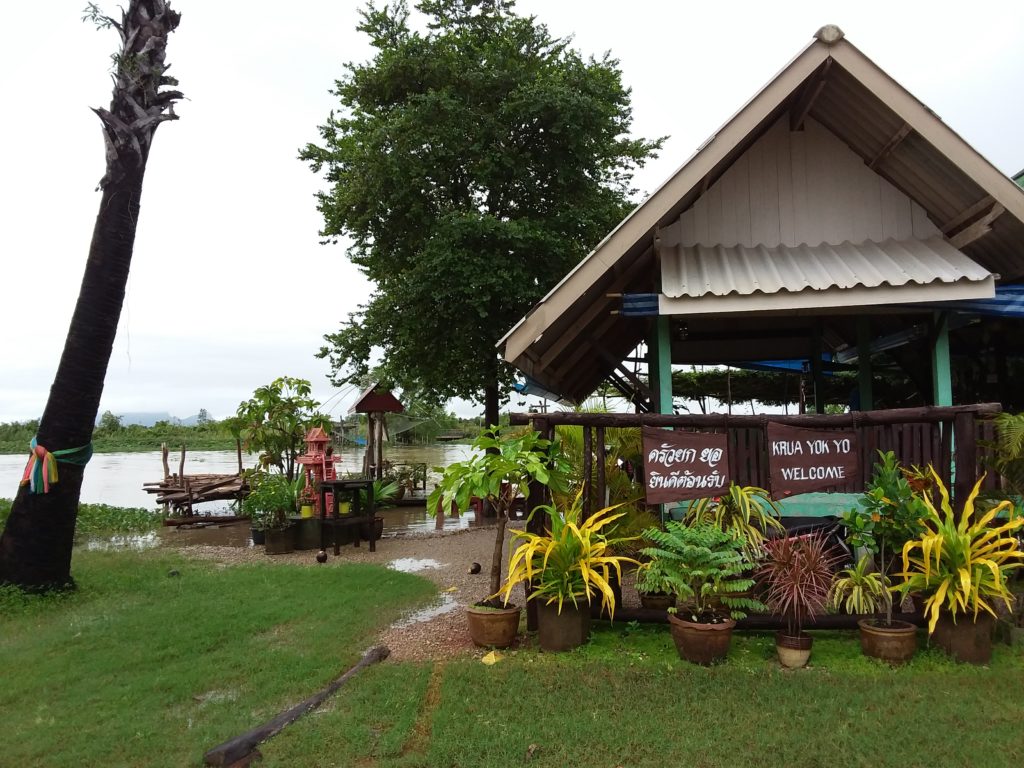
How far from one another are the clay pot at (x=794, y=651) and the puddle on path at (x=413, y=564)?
18.1 feet

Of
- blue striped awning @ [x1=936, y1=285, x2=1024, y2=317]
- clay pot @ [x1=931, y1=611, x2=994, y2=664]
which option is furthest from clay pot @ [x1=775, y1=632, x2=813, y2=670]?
blue striped awning @ [x1=936, y1=285, x2=1024, y2=317]

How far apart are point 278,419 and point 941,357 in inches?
468

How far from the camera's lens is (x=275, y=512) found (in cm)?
1213

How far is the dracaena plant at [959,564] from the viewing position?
16.1ft

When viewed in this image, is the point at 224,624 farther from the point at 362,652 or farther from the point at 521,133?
the point at 521,133

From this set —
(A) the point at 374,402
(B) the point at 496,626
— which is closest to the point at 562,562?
(B) the point at 496,626

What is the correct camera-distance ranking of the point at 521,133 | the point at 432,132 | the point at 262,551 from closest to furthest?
the point at 262,551 → the point at 432,132 → the point at 521,133

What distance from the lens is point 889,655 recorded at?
5.07 meters

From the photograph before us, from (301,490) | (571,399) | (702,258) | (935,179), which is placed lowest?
(301,490)

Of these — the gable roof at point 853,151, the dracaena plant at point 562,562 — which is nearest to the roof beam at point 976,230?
the gable roof at point 853,151

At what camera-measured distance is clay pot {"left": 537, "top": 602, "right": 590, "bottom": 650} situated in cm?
545

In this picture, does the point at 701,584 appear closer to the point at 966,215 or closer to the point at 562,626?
the point at 562,626

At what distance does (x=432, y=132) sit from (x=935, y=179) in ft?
33.9

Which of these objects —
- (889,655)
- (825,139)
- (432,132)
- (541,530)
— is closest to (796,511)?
(889,655)
